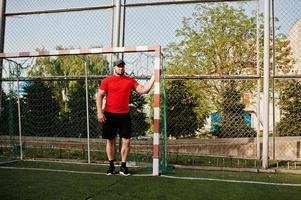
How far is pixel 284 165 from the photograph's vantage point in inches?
242

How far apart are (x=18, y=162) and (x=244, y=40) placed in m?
17.8

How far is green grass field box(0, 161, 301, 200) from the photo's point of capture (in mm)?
3613

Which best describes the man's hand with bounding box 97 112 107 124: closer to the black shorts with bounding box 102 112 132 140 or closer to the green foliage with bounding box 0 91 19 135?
the black shorts with bounding box 102 112 132 140

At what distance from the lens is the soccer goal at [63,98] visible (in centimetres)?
555

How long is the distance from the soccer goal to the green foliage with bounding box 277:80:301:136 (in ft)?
18.3

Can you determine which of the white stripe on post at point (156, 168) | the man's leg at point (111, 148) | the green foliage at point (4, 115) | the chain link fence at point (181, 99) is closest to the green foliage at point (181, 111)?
the chain link fence at point (181, 99)

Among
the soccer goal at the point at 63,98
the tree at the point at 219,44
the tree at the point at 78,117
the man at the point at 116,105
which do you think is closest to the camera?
the man at the point at 116,105

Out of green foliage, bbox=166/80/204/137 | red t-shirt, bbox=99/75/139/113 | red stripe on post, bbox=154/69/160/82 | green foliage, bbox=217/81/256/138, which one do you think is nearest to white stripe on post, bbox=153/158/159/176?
red t-shirt, bbox=99/75/139/113

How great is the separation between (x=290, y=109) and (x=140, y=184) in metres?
9.19

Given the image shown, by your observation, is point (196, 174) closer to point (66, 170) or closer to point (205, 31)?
point (66, 170)

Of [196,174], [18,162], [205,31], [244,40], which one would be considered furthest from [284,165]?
[205,31]

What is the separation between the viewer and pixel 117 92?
5.32 metres

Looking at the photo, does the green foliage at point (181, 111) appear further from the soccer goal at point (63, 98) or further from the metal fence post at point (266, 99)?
the metal fence post at point (266, 99)

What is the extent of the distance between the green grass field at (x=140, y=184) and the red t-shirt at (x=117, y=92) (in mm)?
1035
